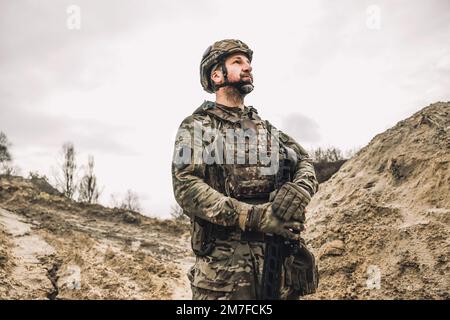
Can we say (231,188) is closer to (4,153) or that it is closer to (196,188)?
(196,188)

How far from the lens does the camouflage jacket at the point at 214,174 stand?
8.21 ft

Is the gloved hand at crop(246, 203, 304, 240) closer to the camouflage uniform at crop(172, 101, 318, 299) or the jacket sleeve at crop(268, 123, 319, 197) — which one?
the camouflage uniform at crop(172, 101, 318, 299)

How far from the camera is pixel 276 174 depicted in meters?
2.84

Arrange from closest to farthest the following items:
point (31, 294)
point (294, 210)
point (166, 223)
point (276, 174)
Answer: point (294, 210) → point (276, 174) → point (31, 294) → point (166, 223)

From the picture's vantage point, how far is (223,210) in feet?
8.08

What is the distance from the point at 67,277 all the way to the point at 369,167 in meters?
7.20

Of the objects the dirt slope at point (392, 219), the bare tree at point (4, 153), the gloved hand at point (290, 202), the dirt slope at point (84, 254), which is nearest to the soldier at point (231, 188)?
the gloved hand at point (290, 202)

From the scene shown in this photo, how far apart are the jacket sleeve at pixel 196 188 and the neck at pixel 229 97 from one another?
0.33 metres

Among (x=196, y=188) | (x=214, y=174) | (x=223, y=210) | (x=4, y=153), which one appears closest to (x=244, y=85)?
(x=214, y=174)

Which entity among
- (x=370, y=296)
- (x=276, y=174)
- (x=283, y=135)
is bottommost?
(x=370, y=296)

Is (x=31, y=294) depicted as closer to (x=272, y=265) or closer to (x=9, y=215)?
(x=9, y=215)

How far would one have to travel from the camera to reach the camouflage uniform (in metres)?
2.52
